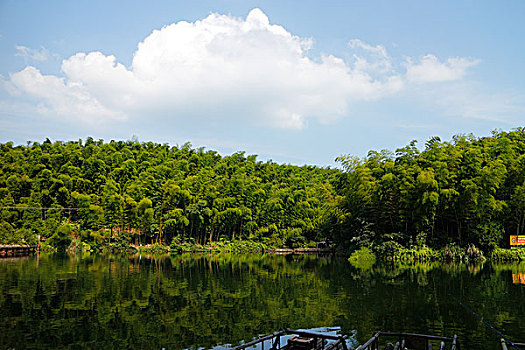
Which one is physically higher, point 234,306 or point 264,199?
point 264,199

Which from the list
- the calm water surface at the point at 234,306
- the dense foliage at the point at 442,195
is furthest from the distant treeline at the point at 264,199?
the calm water surface at the point at 234,306

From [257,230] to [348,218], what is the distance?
1574 centimetres

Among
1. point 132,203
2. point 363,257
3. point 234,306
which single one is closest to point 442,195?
point 363,257

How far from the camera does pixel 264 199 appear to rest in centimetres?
5041

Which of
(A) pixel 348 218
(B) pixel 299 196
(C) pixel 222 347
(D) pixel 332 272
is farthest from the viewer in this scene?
(B) pixel 299 196

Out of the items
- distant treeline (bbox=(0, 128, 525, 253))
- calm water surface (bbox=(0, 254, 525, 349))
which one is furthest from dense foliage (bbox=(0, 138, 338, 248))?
calm water surface (bbox=(0, 254, 525, 349))

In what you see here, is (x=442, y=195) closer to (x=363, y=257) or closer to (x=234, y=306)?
(x=363, y=257)

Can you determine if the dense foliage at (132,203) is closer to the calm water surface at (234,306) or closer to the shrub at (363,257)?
the shrub at (363,257)

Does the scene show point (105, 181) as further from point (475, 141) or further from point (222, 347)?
point (222, 347)

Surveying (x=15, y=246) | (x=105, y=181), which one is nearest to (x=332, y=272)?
(x=15, y=246)

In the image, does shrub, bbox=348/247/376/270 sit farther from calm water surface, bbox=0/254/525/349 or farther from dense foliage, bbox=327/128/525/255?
calm water surface, bbox=0/254/525/349

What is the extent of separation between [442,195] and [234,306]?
20282mm

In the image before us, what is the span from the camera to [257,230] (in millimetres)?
49188

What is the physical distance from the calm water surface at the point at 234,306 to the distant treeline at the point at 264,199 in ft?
25.0
